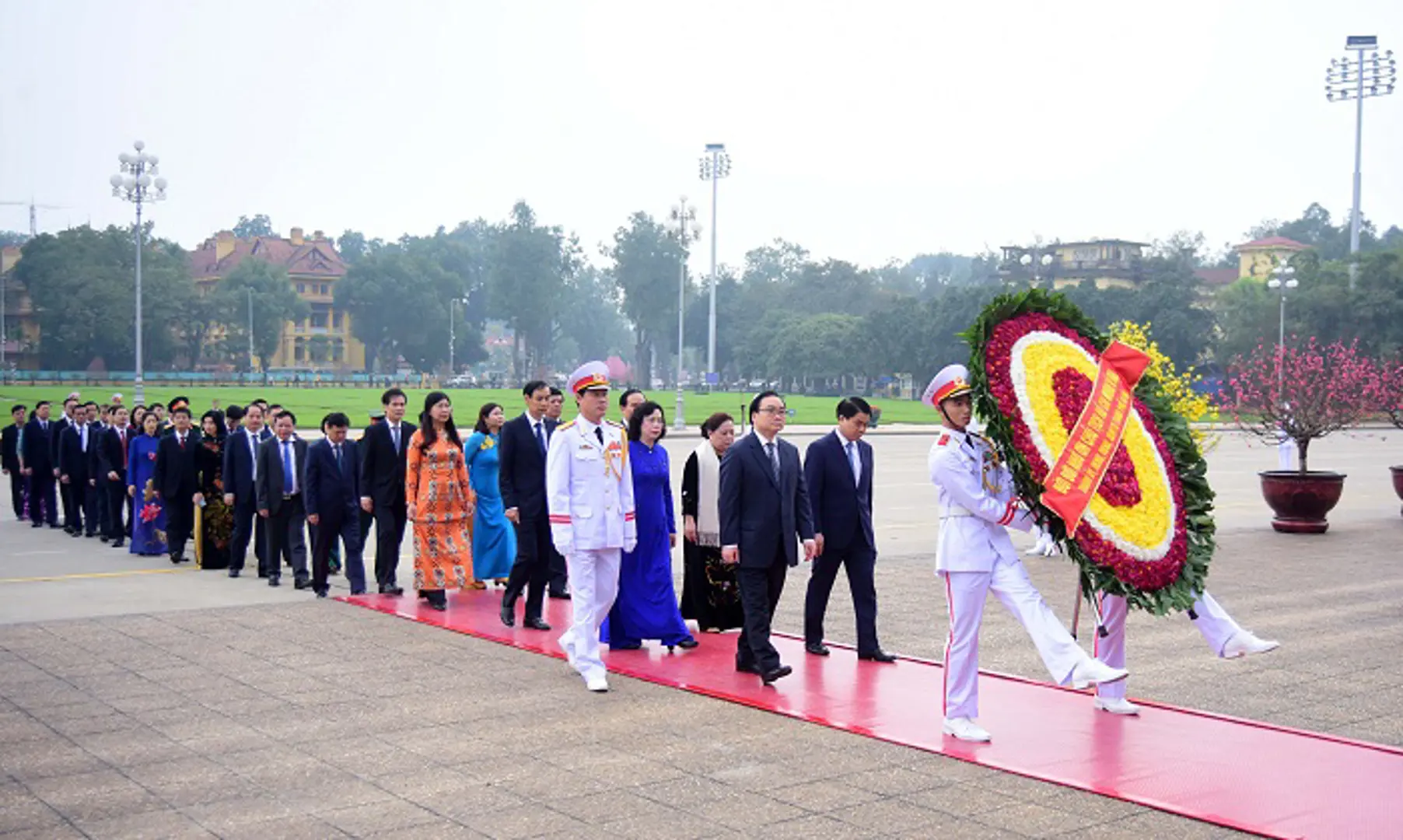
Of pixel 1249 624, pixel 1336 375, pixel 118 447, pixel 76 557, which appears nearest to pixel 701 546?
pixel 1249 624

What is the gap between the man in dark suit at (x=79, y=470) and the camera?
16.7 metres

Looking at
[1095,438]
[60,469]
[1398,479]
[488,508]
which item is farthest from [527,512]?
[1398,479]

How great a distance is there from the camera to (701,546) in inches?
388

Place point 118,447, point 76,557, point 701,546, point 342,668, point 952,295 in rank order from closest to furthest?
1. point 342,668
2. point 701,546
3. point 76,557
4. point 118,447
5. point 952,295

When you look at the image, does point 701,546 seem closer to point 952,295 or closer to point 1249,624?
point 1249,624

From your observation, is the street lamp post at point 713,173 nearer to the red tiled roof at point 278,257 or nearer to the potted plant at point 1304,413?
the potted plant at point 1304,413

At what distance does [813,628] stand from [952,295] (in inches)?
3029

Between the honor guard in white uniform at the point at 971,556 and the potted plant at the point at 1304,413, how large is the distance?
11.7m

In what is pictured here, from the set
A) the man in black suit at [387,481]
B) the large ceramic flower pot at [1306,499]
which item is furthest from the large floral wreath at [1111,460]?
the large ceramic flower pot at [1306,499]

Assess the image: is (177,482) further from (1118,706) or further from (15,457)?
(1118,706)

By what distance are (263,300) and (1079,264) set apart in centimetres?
5734

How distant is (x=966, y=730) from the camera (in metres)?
6.86

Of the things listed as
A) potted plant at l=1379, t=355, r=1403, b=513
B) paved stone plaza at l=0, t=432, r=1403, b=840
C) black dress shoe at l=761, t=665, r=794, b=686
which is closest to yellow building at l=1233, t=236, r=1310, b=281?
potted plant at l=1379, t=355, r=1403, b=513

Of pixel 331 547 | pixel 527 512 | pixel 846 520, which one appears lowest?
pixel 331 547
